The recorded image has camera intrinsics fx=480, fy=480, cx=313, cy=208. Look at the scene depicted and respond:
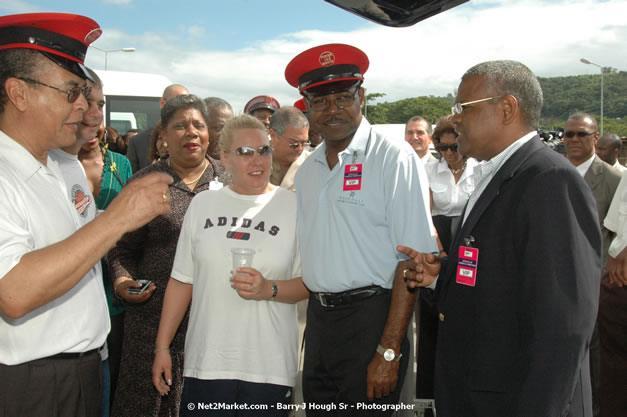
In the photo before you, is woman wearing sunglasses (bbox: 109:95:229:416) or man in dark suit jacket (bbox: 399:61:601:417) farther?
woman wearing sunglasses (bbox: 109:95:229:416)

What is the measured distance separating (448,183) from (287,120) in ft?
5.71

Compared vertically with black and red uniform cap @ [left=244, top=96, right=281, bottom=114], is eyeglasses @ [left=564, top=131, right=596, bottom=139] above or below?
below

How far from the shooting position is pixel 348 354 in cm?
258

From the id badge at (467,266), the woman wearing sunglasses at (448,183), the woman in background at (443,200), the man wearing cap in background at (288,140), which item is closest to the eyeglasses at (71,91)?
the id badge at (467,266)

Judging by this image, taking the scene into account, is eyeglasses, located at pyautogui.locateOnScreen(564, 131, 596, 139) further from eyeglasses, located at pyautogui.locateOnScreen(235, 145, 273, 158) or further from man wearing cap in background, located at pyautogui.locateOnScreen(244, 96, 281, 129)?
eyeglasses, located at pyautogui.locateOnScreen(235, 145, 273, 158)

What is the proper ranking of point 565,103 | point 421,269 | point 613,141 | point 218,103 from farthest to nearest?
point 565,103, point 613,141, point 218,103, point 421,269

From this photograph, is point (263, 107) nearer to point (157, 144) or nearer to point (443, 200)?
point (157, 144)

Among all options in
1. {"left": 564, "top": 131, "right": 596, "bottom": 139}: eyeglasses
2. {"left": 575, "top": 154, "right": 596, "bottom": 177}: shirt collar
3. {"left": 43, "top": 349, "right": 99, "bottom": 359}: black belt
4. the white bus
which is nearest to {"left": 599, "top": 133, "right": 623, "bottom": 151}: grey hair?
{"left": 564, "top": 131, "right": 596, "bottom": 139}: eyeglasses

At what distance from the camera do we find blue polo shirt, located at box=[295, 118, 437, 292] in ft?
8.23

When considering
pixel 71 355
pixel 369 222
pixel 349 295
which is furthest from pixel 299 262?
pixel 71 355

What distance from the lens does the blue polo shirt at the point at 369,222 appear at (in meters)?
2.51

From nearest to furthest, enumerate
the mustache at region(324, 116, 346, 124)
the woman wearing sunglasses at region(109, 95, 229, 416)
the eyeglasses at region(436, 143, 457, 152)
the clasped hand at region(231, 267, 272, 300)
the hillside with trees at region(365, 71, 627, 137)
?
the clasped hand at region(231, 267, 272, 300) → the mustache at region(324, 116, 346, 124) → the woman wearing sunglasses at region(109, 95, 229, 416) → the eyeglasses at region(436, 143, 457, 152) → the hillside with trees at region(365, 71, 627, 137)

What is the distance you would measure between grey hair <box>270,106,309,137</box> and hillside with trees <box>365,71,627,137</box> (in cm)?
6849

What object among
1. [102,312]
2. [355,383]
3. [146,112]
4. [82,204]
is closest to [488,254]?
[355,383]
